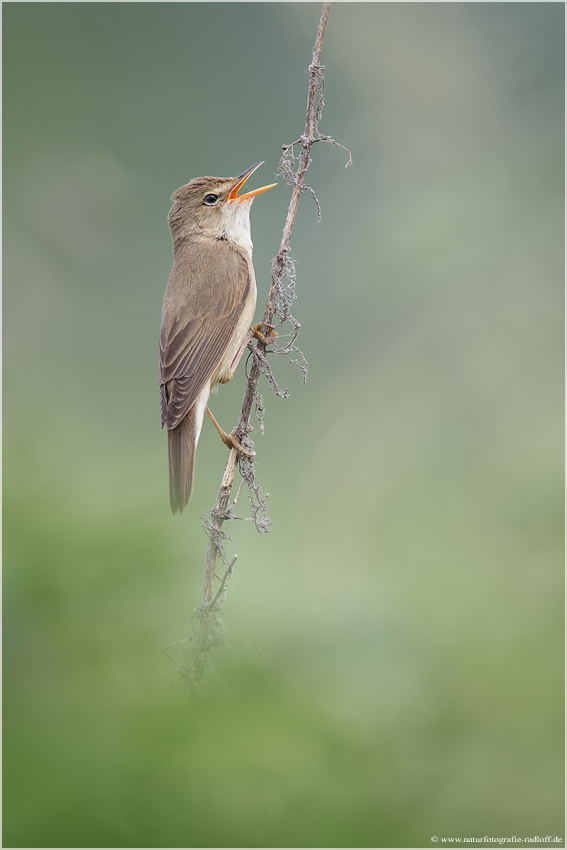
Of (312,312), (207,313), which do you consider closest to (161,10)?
(312,312)

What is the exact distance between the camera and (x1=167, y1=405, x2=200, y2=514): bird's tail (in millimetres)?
2949

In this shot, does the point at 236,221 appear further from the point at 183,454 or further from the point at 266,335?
the point at 183,454

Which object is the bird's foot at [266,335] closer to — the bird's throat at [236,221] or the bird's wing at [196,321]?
the bird's wing at [196,321]

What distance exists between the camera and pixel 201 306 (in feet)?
12.5

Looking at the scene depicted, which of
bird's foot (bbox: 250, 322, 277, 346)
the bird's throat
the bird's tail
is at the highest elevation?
the bird's throat

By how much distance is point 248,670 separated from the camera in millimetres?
720

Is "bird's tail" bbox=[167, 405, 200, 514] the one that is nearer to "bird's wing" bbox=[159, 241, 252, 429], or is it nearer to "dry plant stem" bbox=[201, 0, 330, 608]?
"bird's wing" bbox=[159, 241, 252, 429]

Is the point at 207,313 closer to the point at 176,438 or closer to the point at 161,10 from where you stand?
the point at 176,438

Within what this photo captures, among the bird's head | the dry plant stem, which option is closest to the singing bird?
the bird's head

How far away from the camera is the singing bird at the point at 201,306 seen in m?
3.42

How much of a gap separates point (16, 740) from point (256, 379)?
8.21 ft

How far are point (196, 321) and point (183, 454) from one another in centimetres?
87

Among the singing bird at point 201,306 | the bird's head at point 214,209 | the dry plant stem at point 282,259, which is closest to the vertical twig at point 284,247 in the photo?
the dry plant stem at point 282,259

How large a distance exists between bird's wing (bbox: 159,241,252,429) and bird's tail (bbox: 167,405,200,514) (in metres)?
0.06
